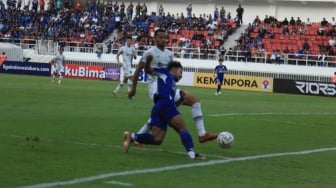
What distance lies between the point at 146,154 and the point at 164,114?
2.65ft

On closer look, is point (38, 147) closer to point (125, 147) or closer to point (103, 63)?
point (125, 147)

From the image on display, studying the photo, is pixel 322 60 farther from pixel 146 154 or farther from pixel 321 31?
pixel 146 154

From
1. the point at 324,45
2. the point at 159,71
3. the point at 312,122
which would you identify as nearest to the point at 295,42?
the point at 324,45

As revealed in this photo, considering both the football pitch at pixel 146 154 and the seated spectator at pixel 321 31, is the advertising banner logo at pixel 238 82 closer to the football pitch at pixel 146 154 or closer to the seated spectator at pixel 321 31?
the seated spectator at pixel 321 31

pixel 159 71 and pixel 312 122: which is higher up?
pixel 159 71

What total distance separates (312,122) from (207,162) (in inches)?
400

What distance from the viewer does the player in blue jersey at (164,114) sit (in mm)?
11469

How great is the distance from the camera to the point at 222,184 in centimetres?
923

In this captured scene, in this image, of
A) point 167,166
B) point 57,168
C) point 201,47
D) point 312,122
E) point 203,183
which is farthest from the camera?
point 201,47

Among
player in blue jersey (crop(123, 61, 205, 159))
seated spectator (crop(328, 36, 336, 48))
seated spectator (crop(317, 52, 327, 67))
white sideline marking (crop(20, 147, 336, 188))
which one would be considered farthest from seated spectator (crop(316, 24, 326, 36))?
player in blue jersey (crop(123, 61, 205, 159))

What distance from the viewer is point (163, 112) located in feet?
37.7

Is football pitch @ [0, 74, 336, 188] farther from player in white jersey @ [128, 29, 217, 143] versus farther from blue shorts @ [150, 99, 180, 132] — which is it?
blue shorts @ [150, 99, 180, 132]

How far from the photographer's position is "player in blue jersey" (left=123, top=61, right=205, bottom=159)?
11.5 m

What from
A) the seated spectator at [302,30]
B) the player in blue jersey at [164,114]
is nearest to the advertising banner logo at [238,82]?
the seated spectator at [302,30]
